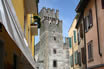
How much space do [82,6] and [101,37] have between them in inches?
185

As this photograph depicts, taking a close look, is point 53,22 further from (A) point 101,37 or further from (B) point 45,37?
(A) point 101,37

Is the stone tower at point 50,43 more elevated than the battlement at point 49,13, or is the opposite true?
the battlement at point 49,13

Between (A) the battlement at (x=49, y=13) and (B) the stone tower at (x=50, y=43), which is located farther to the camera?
(A) the battlement at (x=49, y=13)

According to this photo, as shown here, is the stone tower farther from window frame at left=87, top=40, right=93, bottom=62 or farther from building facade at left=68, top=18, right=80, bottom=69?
window frame at left=87, top=40, right=93, bottom=62

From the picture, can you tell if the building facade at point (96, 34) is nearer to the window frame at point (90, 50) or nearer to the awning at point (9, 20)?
the window frame at point (90, 50)

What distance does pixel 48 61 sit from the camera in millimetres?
48812

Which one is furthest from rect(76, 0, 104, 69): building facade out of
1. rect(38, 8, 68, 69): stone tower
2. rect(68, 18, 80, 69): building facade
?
rect(38, 8, 68, 69): stone tower

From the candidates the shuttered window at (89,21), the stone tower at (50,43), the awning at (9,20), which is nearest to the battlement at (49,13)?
the stone tower at (50,43)

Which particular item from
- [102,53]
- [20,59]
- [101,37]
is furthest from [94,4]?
[20,59]

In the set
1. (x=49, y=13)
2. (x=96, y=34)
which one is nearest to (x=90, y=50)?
(x=96, y=34)

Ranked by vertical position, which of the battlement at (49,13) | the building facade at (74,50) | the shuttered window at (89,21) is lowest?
the building facade at (74,50)

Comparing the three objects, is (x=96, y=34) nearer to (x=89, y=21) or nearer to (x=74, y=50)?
(x=89, y=21)

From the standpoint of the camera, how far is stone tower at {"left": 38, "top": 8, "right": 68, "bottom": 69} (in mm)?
49406

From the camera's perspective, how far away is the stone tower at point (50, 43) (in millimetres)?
49406
